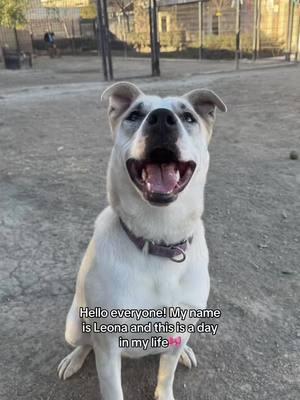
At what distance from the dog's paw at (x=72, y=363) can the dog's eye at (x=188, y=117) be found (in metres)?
1.35

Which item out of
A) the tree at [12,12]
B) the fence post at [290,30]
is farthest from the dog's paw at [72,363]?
the tree at [12,12]

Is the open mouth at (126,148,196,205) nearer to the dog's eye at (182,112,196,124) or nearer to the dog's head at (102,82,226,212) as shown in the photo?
the dog's head at (102,82,226,212)

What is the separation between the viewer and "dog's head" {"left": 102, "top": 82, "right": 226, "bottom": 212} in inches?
69.1

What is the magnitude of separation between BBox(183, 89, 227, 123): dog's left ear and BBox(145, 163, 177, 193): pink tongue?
490mm

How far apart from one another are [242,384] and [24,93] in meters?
10.9

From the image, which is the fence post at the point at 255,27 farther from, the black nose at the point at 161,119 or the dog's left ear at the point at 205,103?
the black nose at the point at 161,119

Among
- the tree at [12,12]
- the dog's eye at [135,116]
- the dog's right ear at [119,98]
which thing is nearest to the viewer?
the dog's eye at [135,116]

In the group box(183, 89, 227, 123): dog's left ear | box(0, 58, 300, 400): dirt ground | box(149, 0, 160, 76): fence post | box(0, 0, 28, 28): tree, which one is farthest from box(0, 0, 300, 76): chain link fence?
box(183, 89, 227, 123): dog's left ear

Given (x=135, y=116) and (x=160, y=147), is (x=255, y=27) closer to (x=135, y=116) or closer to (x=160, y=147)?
(x=135, y=116)

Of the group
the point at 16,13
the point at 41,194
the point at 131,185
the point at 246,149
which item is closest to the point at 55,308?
the point at 131,185

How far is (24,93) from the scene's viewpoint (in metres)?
11.5

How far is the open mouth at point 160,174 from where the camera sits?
1.74m

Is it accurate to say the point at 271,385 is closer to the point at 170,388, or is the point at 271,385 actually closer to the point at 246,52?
the point at 170,388

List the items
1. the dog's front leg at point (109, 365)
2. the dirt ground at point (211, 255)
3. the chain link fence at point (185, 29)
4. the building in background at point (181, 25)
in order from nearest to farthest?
the dog's front leg at point (109, 365) < the dirt ground at point (211, 255) < the chain link fence at point (185, 29) < the building in background at point (181, 25)
